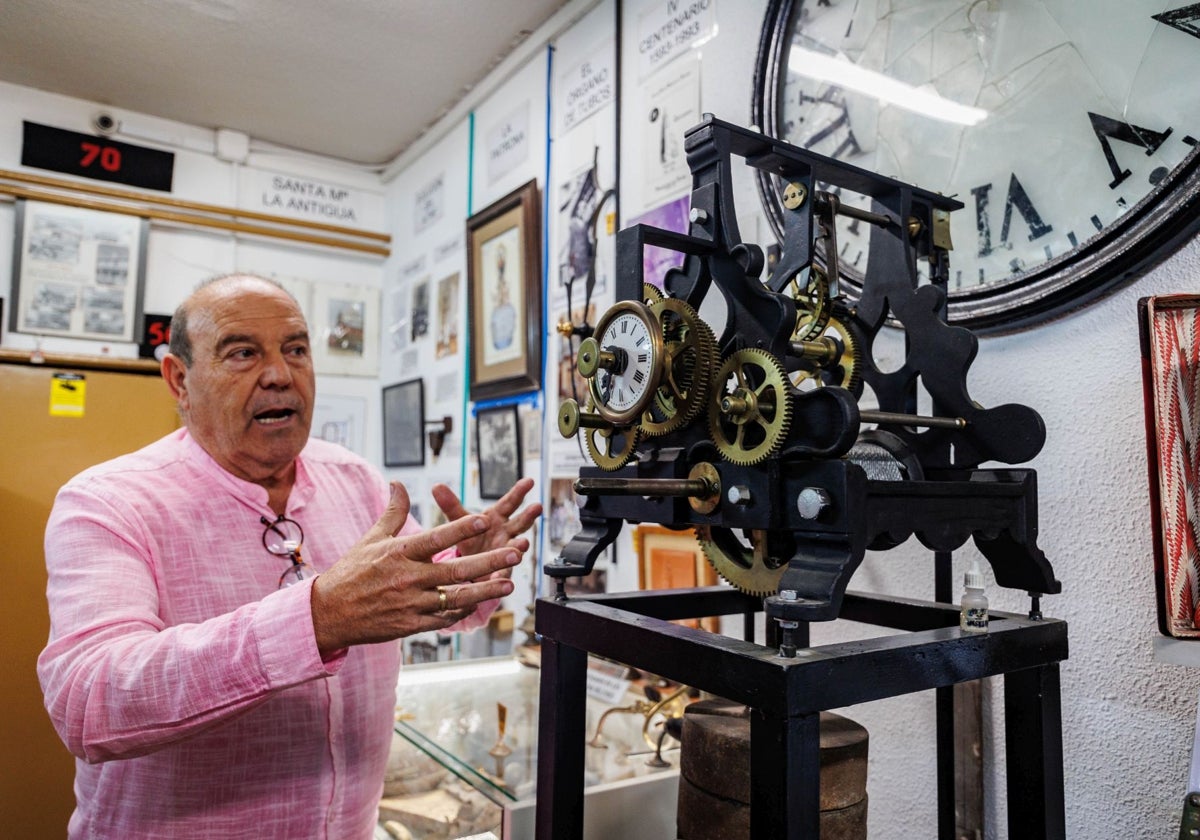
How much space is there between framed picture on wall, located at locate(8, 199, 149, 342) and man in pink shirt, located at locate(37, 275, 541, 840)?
2503 mm

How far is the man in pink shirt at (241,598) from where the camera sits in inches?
36.9

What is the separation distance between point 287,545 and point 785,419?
1.00m

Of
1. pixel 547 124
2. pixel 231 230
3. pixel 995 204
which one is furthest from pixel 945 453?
pixel 231 230

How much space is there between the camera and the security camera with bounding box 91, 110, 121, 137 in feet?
11.8

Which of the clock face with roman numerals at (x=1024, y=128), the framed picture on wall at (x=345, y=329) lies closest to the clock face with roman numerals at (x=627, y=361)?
the clock face with roman numerals at (x=1024, y=128)

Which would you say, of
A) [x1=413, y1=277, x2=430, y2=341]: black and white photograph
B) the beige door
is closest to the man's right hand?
the beige door

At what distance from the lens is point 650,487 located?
0.79m

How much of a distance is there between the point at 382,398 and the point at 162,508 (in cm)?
275

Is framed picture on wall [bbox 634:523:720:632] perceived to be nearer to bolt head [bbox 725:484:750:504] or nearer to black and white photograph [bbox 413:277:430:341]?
bolt head [bbox 725:484:750:504]

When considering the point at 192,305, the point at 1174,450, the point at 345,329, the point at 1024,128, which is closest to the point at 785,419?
the point at 1174,450

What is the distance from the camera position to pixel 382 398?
4.04 meters

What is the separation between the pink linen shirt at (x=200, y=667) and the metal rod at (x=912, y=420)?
68 centimetres

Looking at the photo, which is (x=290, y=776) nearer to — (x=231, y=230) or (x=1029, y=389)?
(x=1029, y=389)

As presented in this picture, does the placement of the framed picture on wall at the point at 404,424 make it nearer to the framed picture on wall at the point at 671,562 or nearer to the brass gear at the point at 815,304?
the framed picture on wall at the point at 671,562
